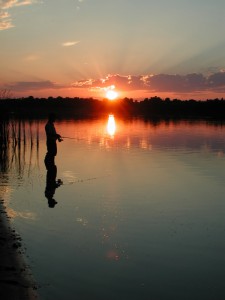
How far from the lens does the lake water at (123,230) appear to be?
668cm

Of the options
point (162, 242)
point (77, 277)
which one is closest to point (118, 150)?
point (162, 242)

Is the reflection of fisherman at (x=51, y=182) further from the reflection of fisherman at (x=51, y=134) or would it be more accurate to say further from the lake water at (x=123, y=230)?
the reflection of fisherman at (x=51, y=134)

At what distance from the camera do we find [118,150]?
90.1 ft

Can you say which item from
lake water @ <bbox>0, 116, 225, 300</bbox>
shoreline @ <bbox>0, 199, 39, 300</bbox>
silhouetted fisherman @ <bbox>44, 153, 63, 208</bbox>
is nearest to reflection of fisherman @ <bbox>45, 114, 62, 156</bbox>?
silhouetted fisherman @ <bbox>44, 153, 63, 208</bbox>

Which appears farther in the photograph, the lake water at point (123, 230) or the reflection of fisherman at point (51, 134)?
the reflection of fisherman at point (51, 134)

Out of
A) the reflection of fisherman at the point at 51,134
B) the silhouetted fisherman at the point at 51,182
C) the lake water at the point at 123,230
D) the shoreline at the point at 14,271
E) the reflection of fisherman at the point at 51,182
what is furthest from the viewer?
the reflection of fisherman at the point at 51,134

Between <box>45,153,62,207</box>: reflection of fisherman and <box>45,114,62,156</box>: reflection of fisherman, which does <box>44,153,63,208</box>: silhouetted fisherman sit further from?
<box>45,114,62,156</box>: reflection of fisherman

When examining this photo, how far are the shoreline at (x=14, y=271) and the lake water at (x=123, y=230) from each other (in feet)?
0.62

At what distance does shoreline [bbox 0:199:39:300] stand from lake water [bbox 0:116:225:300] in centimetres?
19

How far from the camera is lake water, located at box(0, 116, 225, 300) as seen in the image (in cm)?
668

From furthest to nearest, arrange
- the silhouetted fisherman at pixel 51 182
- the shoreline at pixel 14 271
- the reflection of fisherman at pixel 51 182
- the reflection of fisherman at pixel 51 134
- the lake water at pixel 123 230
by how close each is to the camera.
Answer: the reflection of fisherman at pixel 51 134 → the reflection of fisherman at pixel 51 182 → the silhouetted fisherman at pixel 51 182 → the lake water at pixel 123 230 → the shoreline at pixel 14 271

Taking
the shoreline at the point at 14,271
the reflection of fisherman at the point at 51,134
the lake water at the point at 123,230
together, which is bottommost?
the lake water at the point at 123,230

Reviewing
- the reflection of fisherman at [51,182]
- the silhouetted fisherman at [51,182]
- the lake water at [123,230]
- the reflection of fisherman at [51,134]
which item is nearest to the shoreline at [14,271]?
the lake water at [123,230]

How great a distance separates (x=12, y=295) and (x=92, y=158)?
1732 cm
